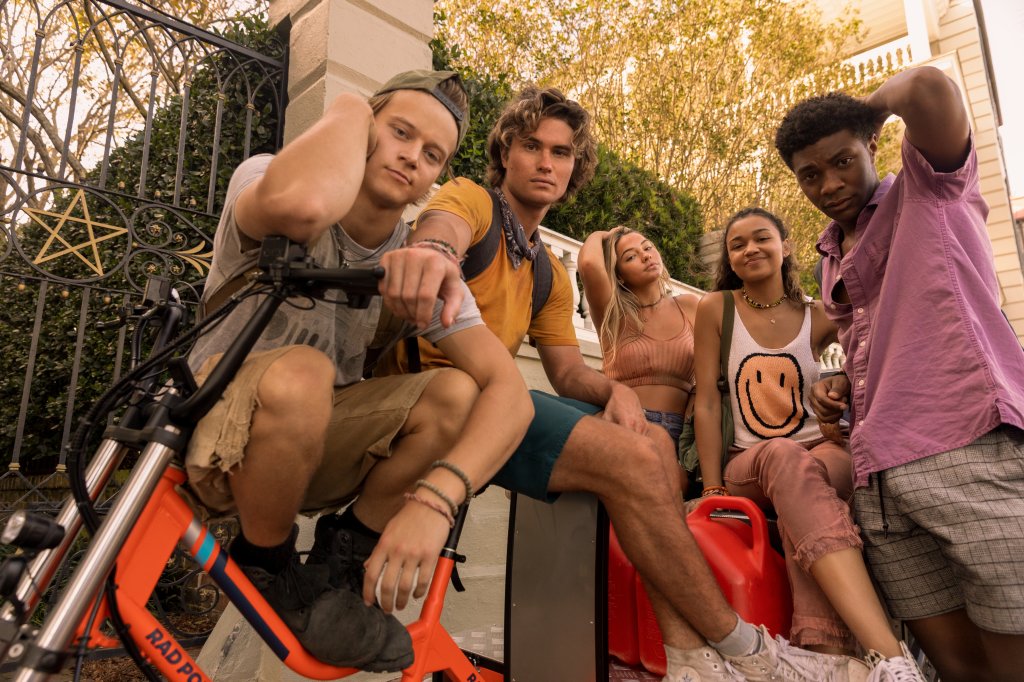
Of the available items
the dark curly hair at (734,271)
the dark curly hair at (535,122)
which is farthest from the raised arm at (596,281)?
the dark curly hair at (535,122)

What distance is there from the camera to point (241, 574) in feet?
4.17

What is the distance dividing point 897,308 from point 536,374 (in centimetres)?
249

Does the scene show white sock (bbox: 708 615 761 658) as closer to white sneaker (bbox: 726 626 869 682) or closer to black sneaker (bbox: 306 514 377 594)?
white sneaker (bbox: 726 626 869 682)

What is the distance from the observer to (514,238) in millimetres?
2137

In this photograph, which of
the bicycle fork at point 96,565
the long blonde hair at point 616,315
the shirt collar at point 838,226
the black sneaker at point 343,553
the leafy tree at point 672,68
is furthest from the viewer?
the leafy tree at point 672,68

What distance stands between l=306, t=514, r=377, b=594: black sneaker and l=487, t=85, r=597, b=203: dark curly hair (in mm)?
1564

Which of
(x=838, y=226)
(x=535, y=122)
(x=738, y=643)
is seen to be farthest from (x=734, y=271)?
(x=738, y=643)

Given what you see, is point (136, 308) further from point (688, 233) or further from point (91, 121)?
point (91, 121)

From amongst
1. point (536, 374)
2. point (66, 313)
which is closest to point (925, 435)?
point (536, 374)

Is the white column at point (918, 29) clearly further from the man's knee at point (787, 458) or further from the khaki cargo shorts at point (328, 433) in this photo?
the khaki cargo shorts at point (328, 433)

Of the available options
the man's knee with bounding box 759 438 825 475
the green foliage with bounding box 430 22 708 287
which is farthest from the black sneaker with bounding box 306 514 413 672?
the green foliage with bounding box 430 22 708 287

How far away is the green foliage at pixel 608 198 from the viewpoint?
4.78 metres

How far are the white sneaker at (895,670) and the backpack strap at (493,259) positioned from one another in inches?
56.0

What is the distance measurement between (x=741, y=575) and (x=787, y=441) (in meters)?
0.52
